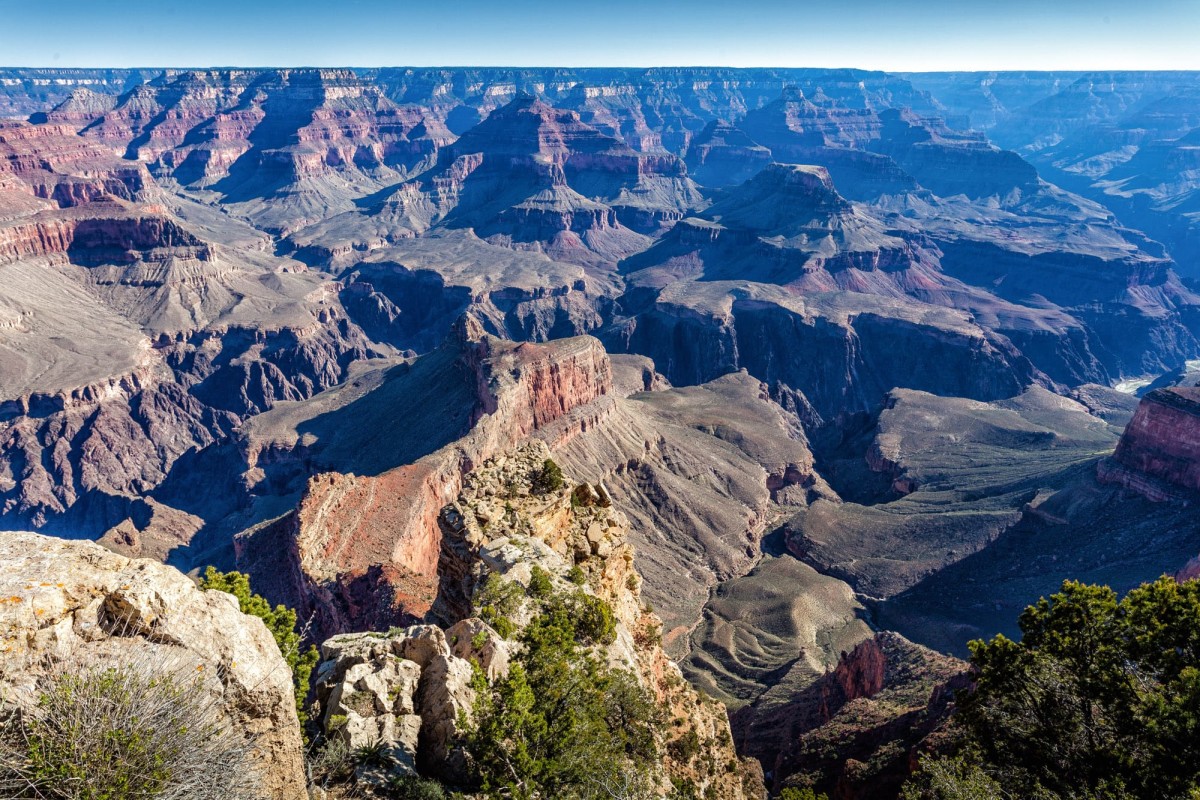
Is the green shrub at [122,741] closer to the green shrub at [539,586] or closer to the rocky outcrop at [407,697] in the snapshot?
the rocky outcrop at [407,697]

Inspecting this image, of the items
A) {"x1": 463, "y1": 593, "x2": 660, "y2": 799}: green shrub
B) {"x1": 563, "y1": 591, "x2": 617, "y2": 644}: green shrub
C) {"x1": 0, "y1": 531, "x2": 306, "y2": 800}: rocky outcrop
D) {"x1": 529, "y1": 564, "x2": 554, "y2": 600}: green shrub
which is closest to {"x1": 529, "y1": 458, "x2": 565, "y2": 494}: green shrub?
{"x1": 529, "y1": 564, "x2": 554, "y2": 600}: green shrub

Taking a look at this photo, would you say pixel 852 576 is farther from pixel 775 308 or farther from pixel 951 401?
pixel 775 308

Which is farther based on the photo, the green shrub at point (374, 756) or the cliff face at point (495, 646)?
the cliff face at point (495, 646)

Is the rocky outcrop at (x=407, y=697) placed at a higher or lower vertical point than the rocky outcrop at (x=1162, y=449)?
higher

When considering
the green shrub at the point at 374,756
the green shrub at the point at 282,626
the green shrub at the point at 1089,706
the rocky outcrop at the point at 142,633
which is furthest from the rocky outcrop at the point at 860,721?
the rocky outcrop at the point at 142,633

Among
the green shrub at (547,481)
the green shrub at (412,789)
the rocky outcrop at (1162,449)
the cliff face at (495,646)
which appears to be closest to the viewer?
the green shrub at (412,789)

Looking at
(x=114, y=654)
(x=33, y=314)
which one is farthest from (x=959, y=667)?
(x=33, y=314)
